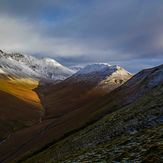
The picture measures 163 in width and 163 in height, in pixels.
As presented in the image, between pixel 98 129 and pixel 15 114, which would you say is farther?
pixel 15 114

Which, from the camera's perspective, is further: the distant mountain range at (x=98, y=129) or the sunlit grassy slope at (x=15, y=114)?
the sunlit grassy slope at (x=15, y=114)

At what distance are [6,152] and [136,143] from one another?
214 feet

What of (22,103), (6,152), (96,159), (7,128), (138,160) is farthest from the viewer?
(22,103)

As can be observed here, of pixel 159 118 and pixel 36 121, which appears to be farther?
pixel 36 121

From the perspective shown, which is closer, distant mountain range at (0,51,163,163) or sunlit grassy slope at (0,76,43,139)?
distant mountain range at (0,51,163,163)

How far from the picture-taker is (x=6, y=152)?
270ft

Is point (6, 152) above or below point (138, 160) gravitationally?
below

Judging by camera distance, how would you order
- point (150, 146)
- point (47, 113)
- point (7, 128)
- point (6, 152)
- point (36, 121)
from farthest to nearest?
1. point (47, 113)
2. point (36, 121)
3. point (7, 128)
4. point (6, 152)
5. point (150, 146)

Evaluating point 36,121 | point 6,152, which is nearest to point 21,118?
point 36,121

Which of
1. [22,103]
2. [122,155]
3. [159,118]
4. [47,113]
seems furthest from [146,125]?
[22,103]

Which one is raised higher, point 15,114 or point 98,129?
point 98,129

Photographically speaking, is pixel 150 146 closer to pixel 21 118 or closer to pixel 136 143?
pixel 136 143

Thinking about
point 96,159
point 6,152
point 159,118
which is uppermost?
point 159,118

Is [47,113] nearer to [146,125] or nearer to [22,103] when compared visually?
[22,103]
